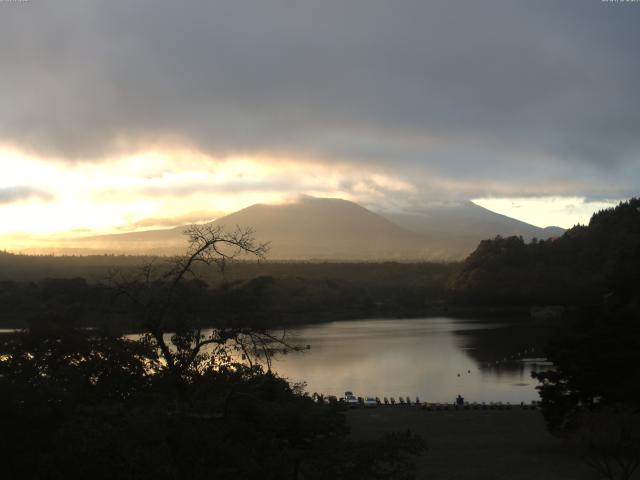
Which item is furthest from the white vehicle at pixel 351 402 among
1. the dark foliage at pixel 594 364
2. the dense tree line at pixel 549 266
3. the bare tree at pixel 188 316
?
the dense tree line at pixel 549 266

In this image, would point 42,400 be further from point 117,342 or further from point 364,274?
point 364,274

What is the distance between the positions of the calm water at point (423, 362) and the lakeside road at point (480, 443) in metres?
3.15

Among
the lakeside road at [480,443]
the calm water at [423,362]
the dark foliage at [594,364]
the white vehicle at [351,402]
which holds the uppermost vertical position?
the dark foliage at [594,364]

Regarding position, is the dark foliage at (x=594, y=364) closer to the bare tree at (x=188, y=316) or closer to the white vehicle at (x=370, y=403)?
the white vehicle at (x=370, y=403)

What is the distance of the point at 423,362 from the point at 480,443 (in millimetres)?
14840

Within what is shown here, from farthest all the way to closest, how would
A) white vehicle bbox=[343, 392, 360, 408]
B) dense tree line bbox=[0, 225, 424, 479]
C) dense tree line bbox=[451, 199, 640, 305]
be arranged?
1. dense tree line bbox=[451, 199, 640, 305]
2. white vehicle bbox=[343, 392, 360, 408]
3. dense tree line bbox=[0, 225, 424, 479]

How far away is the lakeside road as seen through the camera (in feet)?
33.4

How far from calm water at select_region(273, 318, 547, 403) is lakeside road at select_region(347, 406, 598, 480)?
3148 mm

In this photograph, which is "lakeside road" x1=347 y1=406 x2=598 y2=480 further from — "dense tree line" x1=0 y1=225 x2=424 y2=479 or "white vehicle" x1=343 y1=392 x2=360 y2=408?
"dense tree line" x1=0 y1=225 x2=424 y2=479

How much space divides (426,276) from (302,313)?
25.5m

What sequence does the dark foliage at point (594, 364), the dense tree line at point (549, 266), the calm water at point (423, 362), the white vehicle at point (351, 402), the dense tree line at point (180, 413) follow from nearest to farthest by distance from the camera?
the dense tree line at point (180, 413)
the dark foliage at point (594, 364)
the white vehicle at point (351, 402)
the calm water at point (423, 362)
the dense tree line at point (549, 266)

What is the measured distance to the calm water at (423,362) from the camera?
70.0 feet

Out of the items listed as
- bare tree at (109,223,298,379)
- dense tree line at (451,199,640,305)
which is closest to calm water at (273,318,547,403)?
bare tree at (109,223,298,379)

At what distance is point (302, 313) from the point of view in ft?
168
